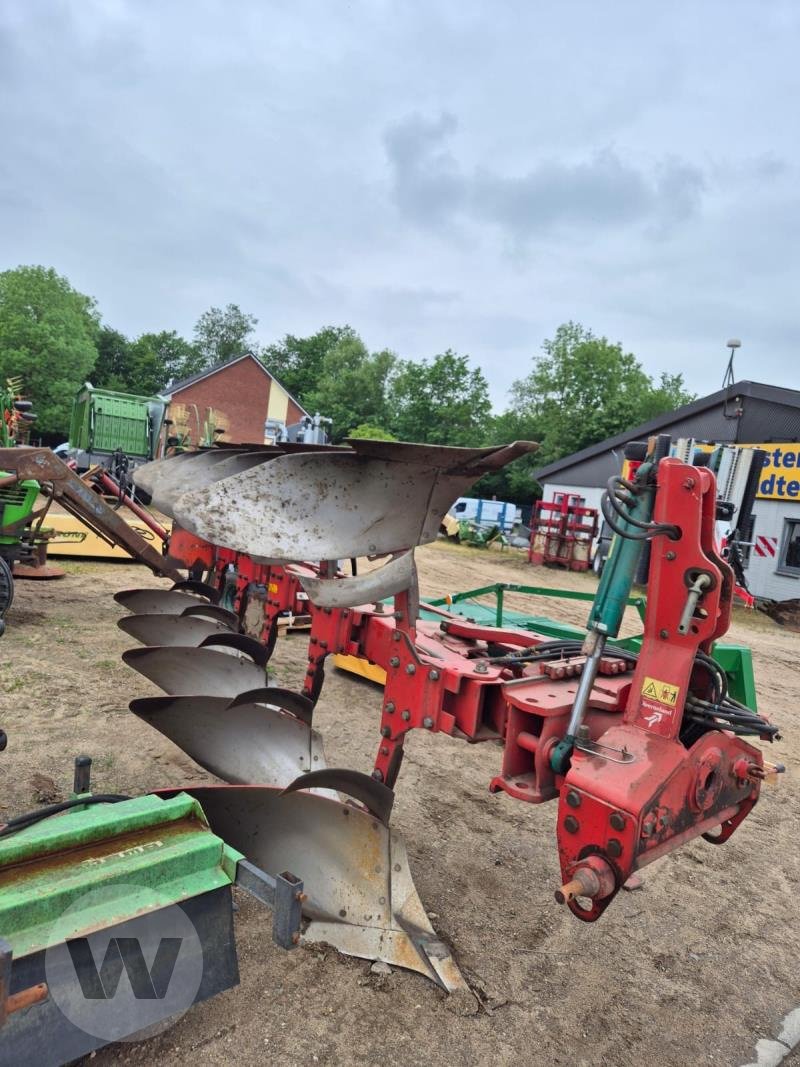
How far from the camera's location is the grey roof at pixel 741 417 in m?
14.5

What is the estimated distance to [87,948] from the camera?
4.53ft

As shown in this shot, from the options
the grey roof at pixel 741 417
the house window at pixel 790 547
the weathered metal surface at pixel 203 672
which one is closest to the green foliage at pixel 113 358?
the grey roof at pixel 741 417

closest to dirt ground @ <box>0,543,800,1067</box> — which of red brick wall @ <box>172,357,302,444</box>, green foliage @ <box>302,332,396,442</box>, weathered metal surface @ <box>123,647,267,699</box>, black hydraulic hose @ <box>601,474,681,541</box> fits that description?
weathered metal surface @ <box>123,647,267,699</box>

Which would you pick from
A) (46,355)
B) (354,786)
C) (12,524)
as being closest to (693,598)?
(354,786)

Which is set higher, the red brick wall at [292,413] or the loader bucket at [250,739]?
the red brick wall at [292,413]

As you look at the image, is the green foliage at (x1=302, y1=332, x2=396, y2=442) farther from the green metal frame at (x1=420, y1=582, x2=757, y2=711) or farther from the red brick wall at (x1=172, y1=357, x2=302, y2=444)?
the green metal frame at (x1=420, y1=582, x2=757, y2=711)

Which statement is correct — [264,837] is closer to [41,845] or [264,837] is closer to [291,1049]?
[291,1049]

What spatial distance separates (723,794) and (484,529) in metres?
19.0

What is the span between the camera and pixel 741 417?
610 inches

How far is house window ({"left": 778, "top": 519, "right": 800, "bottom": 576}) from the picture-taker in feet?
45.7

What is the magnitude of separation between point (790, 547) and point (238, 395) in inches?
1020

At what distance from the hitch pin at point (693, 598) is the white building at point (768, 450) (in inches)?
438

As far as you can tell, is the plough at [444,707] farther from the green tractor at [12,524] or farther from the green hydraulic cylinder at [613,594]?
the green tractor at [12,524]

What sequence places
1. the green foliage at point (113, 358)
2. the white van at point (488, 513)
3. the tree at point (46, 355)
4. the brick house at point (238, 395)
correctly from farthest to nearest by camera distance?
1. the green foliage at point (113, 358)
2. the tree at point (46, 355)
3. the brick house at point (238, 395)
4. the white van at point (488, 513)
